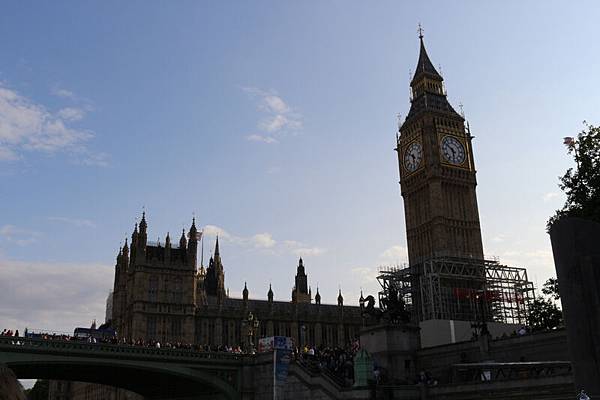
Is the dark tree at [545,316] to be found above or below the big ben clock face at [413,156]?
below

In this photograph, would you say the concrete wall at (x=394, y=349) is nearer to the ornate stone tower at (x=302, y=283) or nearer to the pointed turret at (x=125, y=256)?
the pointed turret at (x=125, y=256)

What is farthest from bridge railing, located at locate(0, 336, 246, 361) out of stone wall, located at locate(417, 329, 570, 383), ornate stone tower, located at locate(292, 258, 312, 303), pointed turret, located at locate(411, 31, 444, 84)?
ornate stone tower, located at locate(292, 258, 312, 303)

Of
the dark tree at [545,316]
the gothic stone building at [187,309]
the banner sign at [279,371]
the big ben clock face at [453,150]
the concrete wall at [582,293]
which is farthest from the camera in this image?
the gothic stone building at [187,309]

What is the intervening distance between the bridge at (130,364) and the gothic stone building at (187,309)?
92.3 feet

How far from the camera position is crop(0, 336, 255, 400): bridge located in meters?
45.1

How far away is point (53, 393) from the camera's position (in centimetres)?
13562

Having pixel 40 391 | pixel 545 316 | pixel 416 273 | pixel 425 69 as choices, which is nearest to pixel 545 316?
pixel 545 316

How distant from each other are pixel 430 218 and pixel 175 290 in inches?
1510

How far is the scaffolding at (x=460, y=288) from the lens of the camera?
74062 mm

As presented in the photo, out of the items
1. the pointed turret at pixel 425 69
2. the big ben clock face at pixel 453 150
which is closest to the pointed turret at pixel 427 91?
the pointed turret at pixel 425 69

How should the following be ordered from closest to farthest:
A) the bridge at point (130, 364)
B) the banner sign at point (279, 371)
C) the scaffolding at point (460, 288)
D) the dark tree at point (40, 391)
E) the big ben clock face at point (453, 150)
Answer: the bridge at point (130, 364)
the banner sign at point (279, 371)
the scaffolding at point (460, 288)
the big ben clock face at point (453, 150)
the dark tree at point (40, 391)

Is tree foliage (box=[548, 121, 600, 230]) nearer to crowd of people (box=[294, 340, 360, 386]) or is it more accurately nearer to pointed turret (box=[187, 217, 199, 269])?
crowd of people (box=[294, 340, 360, 386])

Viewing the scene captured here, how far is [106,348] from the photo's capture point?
48438mm

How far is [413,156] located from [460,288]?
22.0m
